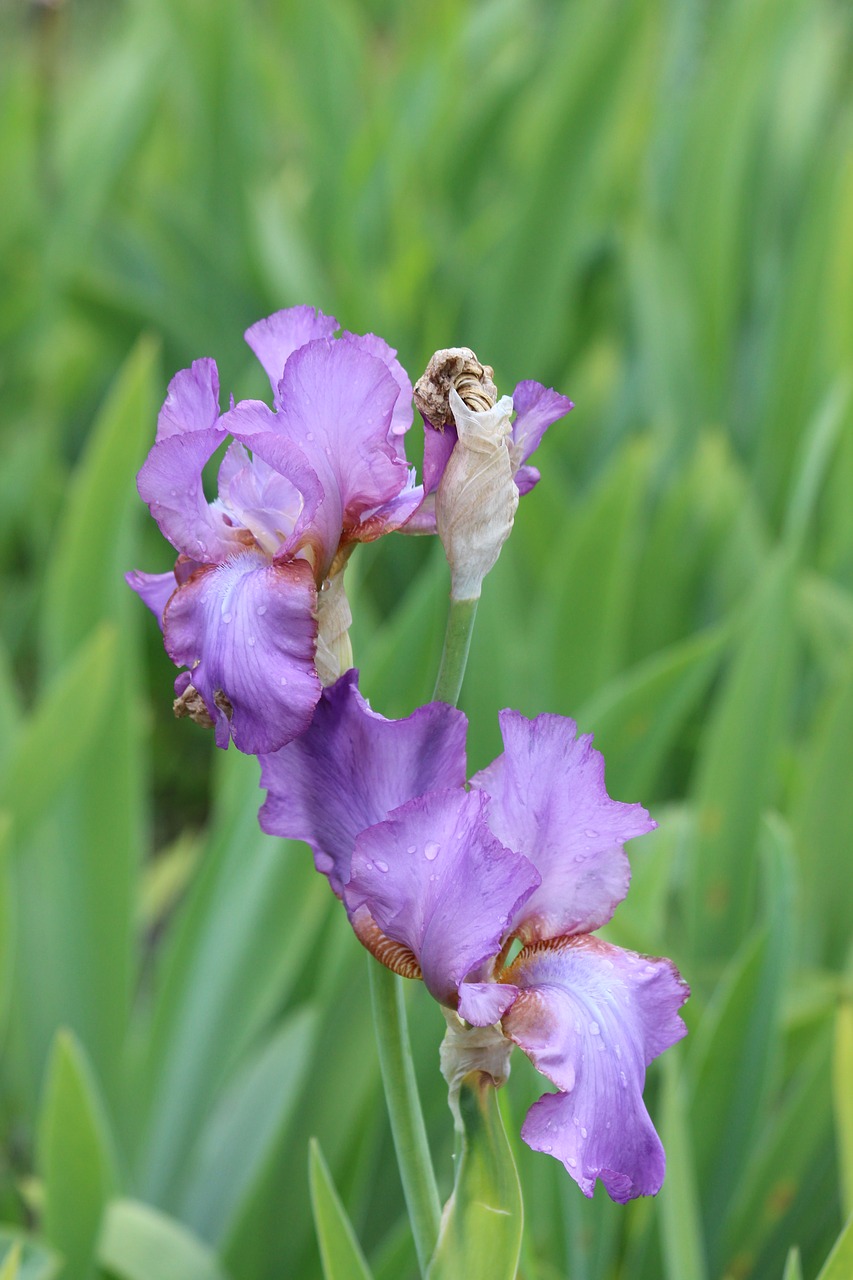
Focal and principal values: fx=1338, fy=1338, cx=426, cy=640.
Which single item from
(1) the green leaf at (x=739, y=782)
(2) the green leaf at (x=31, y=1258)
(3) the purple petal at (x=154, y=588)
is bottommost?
(2) the green leaf at (x=31, y=1258)

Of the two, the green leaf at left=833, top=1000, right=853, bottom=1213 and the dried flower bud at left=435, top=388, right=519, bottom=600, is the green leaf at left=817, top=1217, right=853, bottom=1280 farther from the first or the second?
the dried flower bud at left=435, top=388, right=519, bottom=600

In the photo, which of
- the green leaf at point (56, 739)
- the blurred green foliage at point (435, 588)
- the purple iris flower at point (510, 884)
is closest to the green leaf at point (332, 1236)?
the blurred green foliage at point (435, 588)

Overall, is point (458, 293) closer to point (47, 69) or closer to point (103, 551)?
point (47, 69)

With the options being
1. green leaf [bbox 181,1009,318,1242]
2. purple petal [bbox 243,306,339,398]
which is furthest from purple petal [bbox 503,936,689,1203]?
green leaf [bbox 181,1009,318,1242]

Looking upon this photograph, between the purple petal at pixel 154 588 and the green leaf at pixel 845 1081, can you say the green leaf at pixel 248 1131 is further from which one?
the purple petal at pixel 154 588

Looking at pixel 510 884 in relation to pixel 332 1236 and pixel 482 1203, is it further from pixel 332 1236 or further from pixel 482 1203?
pixel 332 1236

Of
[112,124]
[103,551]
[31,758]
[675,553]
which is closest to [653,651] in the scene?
[675,553]
